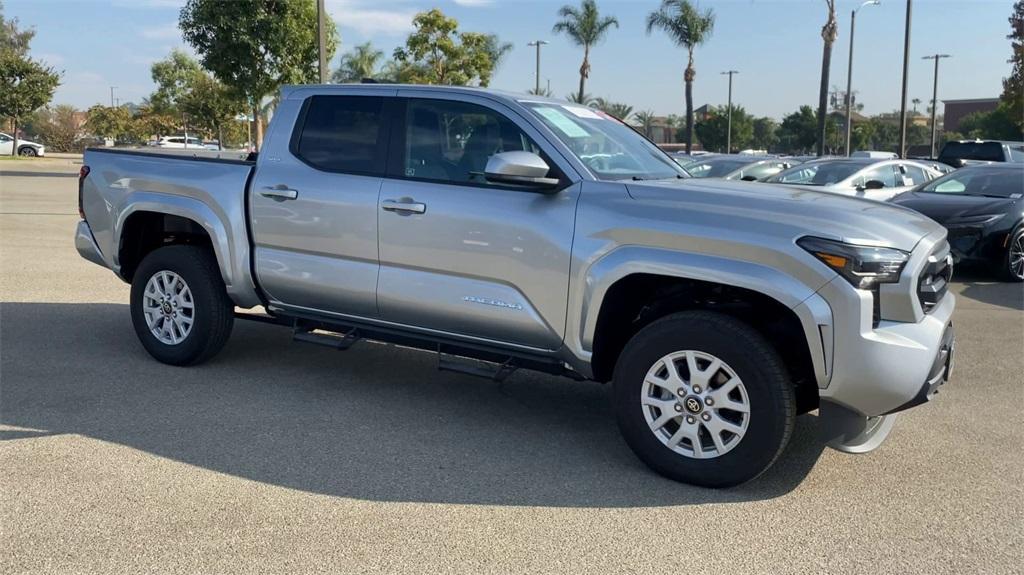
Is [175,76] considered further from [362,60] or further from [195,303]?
[195,303]

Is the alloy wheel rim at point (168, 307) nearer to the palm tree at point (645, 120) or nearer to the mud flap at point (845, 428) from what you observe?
the mud flap at point (845, 428)

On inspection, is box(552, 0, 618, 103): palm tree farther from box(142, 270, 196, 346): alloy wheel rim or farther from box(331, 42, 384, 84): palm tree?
box(142, 270, 196, 346): alloy wheel rim

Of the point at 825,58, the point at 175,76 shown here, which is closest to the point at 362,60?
the point at 175,76

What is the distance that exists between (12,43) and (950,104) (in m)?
94.2

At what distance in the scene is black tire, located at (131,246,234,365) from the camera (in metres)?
5.78

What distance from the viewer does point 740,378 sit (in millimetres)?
4000

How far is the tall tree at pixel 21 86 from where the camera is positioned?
40.6 meters

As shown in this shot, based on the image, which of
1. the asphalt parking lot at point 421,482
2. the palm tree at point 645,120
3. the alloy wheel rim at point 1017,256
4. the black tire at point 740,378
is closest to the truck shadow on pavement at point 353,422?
the asphalt parking lot at point 421,482

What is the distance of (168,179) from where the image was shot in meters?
5.86

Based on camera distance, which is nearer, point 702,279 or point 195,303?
point 702,279

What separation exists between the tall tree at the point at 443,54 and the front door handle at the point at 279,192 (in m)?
28.7

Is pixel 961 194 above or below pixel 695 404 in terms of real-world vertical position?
above

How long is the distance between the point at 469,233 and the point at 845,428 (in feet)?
6.89

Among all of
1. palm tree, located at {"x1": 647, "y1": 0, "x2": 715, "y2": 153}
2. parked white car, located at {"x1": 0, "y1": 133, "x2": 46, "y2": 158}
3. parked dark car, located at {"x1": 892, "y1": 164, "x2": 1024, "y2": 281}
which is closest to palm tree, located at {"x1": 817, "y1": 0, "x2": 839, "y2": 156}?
palm tree, located at {"x1": 647, "y1": 0, "x2": 715, "y2": 153}
